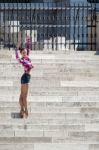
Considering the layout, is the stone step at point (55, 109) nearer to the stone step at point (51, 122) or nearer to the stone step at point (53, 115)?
the stone step at point (53, 115)

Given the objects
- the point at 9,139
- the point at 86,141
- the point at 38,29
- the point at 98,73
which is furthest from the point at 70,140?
the point at 38,29

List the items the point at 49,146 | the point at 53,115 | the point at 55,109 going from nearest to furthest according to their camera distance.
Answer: the point at 49,146, the point at 53,115, the point at 55,109

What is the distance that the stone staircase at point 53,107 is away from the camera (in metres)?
12.8

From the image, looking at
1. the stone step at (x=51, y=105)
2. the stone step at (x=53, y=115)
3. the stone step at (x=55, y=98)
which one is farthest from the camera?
the stone step at (x=55, y=98)

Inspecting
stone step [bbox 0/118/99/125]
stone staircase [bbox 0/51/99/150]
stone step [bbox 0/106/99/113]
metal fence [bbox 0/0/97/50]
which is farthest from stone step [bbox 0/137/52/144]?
metal fence [bbox 0/0/97/50]

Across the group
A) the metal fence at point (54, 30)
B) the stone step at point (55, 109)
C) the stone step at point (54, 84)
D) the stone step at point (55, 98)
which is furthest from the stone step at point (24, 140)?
the metal fence at point (54, 30)

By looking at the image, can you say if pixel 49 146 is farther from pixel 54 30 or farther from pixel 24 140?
pixel 54 30

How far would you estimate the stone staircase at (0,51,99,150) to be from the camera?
42.0ft

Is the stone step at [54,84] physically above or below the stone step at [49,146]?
above

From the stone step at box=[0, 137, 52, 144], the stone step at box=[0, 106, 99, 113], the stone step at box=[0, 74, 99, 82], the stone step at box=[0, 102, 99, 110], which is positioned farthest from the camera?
the stone step at box=[0, 74, 99, 82]

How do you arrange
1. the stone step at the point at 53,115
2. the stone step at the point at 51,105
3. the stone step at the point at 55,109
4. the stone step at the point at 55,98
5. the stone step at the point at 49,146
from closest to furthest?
the stone step at the point at 49,146 → the stone step at the point at 53,115 → the stone step at the point at 55,109 → the stone step at the point at 51,105 → the stone step at the point at 55,98

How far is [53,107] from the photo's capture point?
1395 centimetres

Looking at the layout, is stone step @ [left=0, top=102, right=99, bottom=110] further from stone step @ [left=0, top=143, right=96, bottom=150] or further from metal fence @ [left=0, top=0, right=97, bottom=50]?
metal fence @ [left=0, top=0, right=97, bottom=50]

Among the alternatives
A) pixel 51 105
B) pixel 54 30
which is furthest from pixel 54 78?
pixel 54 30
